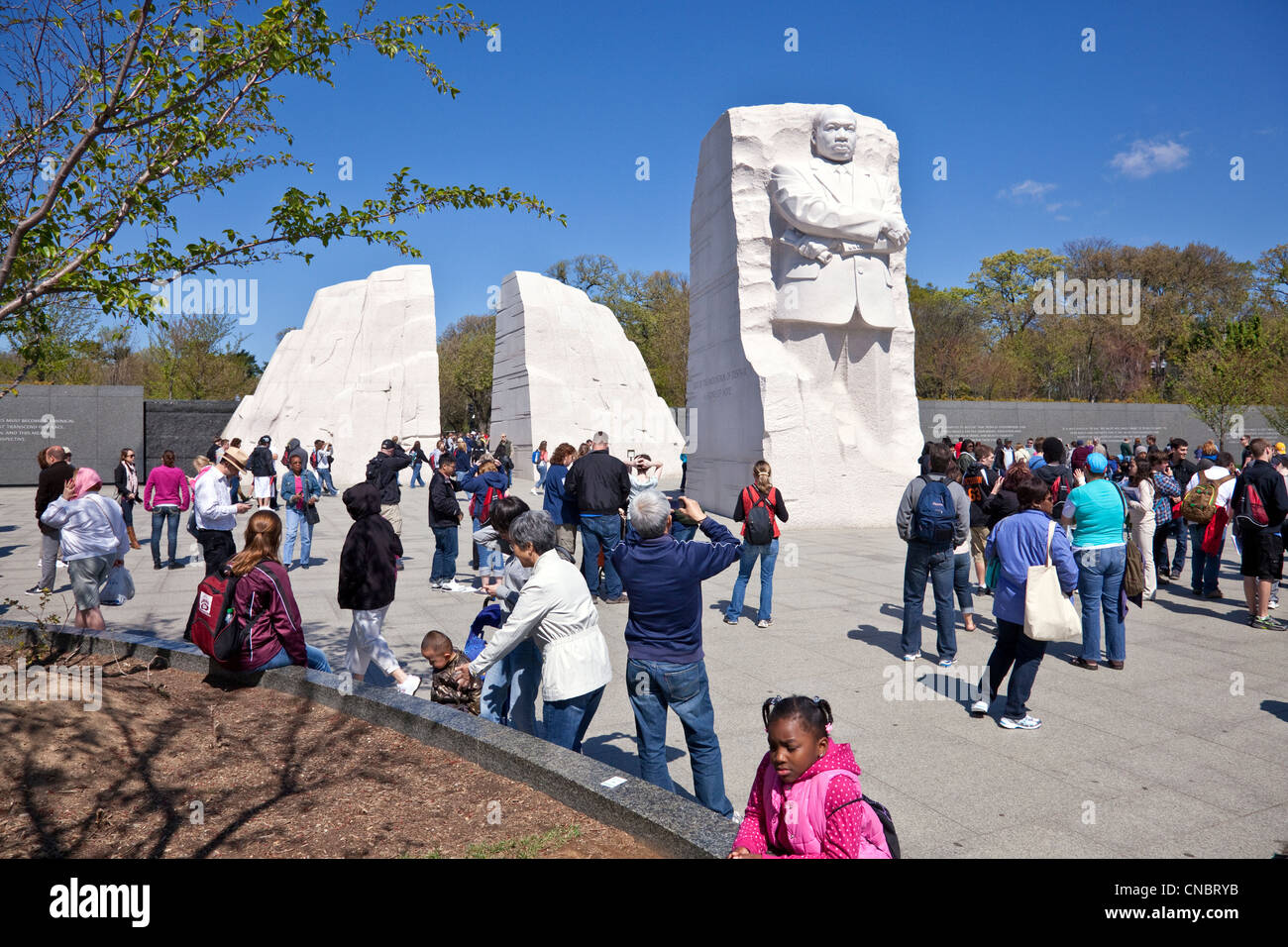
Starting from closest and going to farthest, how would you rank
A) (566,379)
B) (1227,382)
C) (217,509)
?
(217,509) → (1227,382) → (566,379)

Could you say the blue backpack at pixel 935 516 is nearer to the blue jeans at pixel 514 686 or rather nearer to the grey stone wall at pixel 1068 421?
the blue jeans at pixel 514 686

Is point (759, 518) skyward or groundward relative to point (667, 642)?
skyward

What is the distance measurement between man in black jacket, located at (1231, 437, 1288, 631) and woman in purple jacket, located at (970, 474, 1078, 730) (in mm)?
3703

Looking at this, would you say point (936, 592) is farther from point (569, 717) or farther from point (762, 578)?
point (569, 717)

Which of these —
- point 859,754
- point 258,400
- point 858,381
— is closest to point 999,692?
point 859,754

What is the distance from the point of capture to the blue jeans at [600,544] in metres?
8.24

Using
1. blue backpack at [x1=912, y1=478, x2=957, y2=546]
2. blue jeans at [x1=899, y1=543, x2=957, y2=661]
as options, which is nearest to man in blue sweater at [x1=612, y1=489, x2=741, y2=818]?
blue backpack at [x1=912, y1=478, x2=957, y2=546]

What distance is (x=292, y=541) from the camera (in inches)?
421

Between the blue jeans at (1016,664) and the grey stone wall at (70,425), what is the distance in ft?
85.4

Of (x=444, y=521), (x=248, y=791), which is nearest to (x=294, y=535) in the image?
(x=444, y=521)

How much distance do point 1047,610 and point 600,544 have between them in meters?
4.56

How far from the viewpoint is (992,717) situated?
527 cm
